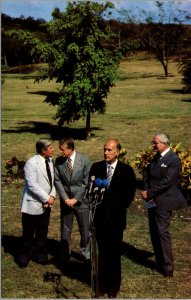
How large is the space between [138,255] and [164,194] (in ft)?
5.05

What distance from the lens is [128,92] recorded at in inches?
1708

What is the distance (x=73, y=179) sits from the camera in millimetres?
7324

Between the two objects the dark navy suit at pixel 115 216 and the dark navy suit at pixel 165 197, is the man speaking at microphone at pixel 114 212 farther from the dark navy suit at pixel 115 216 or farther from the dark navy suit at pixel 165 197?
the dark navy suit at pixel 165 197

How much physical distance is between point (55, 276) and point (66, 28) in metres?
14.7

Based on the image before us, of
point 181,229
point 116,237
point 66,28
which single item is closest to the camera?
point 116,237

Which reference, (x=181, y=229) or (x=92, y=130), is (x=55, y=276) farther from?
(x=92, y=130)

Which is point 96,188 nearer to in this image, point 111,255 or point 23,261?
point 111,255

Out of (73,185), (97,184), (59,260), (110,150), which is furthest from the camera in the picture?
(59,260)

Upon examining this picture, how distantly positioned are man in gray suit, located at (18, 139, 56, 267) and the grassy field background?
0.41 meters

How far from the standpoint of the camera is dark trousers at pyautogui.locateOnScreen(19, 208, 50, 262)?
7457mm

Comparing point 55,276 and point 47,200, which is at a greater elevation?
point 47,200

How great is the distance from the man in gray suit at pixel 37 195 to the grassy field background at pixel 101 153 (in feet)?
1.35

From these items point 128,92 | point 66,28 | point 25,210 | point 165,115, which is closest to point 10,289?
point 25,210

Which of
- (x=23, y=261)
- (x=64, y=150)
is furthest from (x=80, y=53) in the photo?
(x=23, y=261)
